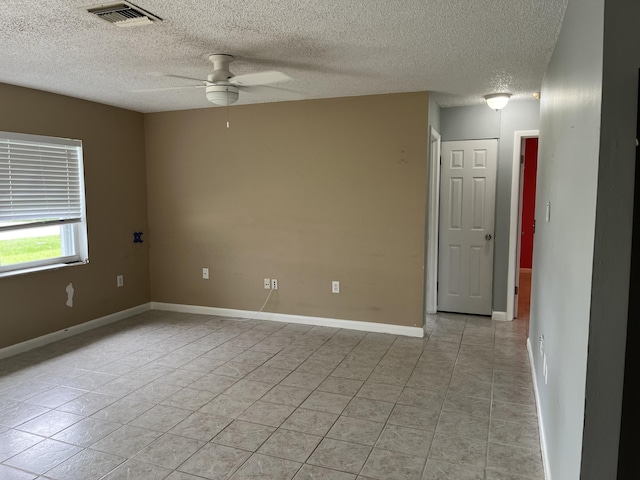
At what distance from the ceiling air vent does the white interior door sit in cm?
360

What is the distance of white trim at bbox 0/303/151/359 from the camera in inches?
157

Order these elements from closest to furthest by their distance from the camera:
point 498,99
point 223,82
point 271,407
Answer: point 271,407 → point 223,82 → point 498,99

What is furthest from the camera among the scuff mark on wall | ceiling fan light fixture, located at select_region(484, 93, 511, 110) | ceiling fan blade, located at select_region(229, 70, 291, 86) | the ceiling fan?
the scuff mark on wall

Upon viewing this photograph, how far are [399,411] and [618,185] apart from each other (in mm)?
2134

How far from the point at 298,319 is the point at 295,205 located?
125cm

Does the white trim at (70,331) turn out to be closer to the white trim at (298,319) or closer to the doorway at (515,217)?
the white trim at (298,319)

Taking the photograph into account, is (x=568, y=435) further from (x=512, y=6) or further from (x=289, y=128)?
(x=289, y=128)

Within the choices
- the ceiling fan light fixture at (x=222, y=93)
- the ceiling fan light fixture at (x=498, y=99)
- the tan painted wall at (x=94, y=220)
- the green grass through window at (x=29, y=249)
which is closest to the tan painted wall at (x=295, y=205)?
the tan painted wall at (x=94, y=220)

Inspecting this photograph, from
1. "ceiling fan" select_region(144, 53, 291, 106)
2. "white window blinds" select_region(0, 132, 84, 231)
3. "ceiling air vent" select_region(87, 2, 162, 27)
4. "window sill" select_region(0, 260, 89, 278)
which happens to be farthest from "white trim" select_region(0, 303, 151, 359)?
"ceiling air vent" select_region(87, 2, 162, 27)

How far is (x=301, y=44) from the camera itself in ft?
9.39

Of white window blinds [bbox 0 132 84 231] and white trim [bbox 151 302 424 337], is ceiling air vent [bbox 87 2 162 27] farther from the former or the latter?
white trim [bbox 151 302 424 337]

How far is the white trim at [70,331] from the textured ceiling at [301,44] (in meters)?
2.29

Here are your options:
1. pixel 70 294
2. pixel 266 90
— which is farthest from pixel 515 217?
pixel 70 294

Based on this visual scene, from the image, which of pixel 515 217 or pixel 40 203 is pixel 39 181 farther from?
pixel 515 217
